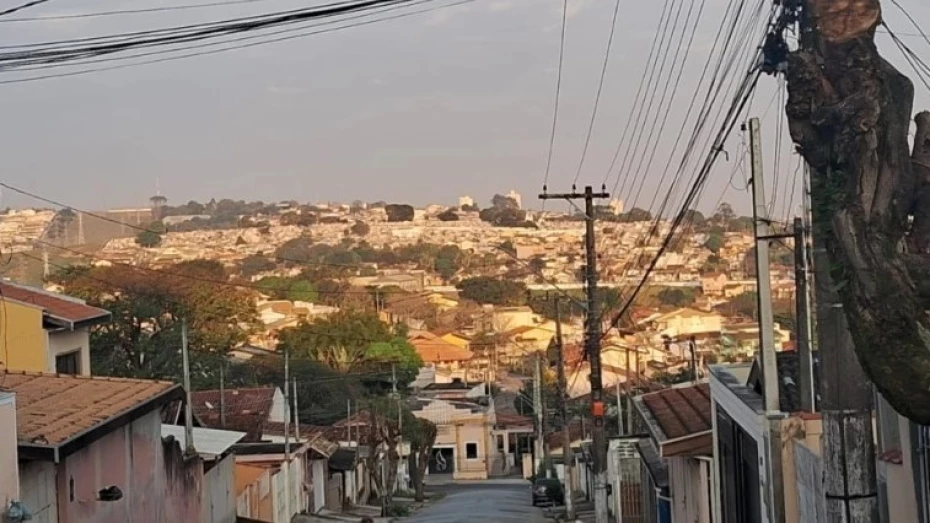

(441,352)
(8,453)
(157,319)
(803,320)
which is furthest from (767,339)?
(441,352)

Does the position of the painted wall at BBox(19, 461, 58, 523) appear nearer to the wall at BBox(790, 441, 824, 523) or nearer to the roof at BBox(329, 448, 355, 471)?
the wall at BBox(790, 441, 824, 523)

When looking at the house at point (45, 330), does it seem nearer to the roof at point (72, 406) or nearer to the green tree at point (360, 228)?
the roof at point (72, 406)

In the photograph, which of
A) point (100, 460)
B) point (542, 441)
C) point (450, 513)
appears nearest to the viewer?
point (100, 460)

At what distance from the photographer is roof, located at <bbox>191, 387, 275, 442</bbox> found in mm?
44625

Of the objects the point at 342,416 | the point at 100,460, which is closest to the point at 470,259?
the point at 342,416

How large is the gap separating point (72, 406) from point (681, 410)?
41.0 feet

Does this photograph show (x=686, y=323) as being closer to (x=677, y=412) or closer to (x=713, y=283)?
(x=713, y=283)

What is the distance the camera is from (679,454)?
20.1 m

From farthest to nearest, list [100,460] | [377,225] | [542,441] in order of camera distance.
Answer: [377,225], [542,441], [100,460]

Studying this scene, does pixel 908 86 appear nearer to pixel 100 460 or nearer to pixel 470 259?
pixel 100 460

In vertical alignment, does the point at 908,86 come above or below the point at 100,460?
above

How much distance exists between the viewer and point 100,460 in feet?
48.5

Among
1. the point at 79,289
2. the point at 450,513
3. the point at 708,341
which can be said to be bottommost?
the point at 450,513

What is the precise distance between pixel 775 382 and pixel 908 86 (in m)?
6.27
